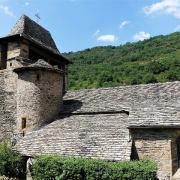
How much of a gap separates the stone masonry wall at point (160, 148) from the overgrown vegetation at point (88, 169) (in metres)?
1.39

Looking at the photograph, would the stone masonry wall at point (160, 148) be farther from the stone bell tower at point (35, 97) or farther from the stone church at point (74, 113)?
the stone bell tower at point (35, 97)

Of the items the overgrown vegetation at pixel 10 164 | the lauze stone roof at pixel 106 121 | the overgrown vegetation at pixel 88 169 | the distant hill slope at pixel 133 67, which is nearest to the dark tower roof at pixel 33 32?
the lauze stone roof at pixel 106 121

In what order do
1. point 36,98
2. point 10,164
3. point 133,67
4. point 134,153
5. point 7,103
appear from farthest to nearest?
point 133,67 → point 7,103 → point 36,98 → point 10,164 → point 134,153

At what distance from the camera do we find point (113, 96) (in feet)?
63.6

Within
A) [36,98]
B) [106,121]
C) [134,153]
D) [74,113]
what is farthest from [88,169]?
[36,98]

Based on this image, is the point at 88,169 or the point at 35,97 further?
the point at 35,97

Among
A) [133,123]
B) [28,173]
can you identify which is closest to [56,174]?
[28,173]

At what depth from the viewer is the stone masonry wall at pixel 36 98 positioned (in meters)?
18.2

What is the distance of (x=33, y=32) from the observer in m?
22.0

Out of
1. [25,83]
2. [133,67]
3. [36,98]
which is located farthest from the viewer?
[133,67]

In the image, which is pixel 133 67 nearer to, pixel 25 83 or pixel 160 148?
pixel 25 83

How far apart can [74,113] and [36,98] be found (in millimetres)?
2316

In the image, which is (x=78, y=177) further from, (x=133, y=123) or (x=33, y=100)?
(x=33, y=100)

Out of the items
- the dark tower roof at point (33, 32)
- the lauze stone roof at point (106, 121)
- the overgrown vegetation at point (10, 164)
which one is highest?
the dark tower roof at point (33, 32)
